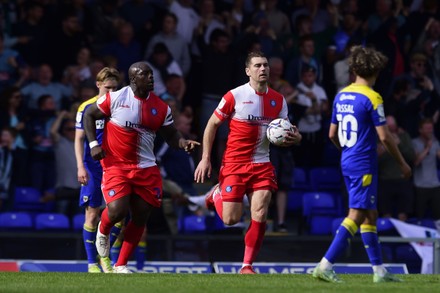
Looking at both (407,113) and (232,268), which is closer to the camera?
(232,268)

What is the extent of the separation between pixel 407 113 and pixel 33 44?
6.11 metres

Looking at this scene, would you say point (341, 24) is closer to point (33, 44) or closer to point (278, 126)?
point (33, 44)

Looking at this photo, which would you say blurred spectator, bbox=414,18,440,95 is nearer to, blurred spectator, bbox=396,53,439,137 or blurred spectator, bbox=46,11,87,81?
blurred spectator, bbox=396,53,439,137

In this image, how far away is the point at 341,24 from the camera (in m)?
21.3

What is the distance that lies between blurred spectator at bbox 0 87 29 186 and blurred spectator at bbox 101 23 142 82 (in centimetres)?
180

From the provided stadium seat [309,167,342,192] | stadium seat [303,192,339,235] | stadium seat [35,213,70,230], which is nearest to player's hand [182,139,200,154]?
stadium seat [35,213,70,230]

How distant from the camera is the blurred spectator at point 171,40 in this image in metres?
20.1

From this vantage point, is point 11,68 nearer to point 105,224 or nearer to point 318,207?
point 318,207

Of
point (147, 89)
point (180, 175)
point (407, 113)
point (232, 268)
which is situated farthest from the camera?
point (407, 113)

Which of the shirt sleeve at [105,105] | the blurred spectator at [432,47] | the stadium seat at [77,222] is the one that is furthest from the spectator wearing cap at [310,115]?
the shirt sleeve at [105,105]

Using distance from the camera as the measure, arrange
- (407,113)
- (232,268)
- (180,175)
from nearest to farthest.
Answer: (232,268)
(180,175)
(407,113)

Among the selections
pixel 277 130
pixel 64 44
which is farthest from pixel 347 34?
pixel 277 130

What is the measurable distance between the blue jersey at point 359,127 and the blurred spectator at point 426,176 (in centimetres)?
823

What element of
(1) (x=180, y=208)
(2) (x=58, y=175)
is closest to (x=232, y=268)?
(1) (x=180, y=208)
